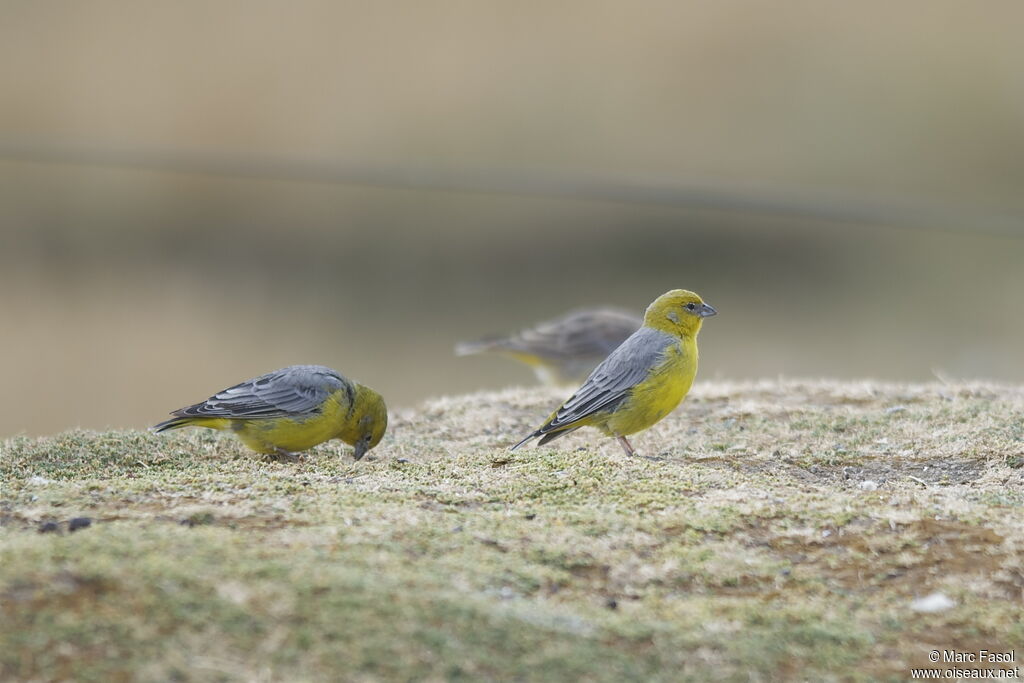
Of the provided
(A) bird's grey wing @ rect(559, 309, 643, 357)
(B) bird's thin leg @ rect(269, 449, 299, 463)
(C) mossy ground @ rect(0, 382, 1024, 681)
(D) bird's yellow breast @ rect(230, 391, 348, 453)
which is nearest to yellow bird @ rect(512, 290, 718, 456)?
(C) mossy ground @ rect(0, 382, 1024, 681)

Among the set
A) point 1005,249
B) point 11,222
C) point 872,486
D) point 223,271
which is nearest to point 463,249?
point 223,271

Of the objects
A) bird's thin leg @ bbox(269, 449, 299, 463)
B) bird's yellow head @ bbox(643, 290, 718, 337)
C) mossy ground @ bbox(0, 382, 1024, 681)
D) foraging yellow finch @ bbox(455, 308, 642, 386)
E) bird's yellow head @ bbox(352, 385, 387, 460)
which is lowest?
mossy ground @ bbox(0, 382, 1024, 681)

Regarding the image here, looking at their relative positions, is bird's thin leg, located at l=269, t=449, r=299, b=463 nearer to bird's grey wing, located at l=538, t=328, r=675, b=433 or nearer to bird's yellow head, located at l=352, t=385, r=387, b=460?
bird's yellow head, located at l=352, t=385, r=387, b=460

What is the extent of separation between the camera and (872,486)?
462 centimetres

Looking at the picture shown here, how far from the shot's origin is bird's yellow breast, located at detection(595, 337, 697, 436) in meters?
5.25

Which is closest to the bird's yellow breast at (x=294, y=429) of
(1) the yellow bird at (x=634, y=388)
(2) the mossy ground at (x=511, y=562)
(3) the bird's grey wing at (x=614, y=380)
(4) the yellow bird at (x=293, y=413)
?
(4) the yellow bird at (x=293, y=413)

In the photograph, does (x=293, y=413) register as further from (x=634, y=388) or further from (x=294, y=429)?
(x=634, y=388)


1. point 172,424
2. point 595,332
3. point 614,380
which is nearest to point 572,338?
point 595,332

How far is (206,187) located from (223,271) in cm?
139

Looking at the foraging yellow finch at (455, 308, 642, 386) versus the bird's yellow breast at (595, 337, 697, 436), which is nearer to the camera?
the bird's yellow breast at (595, 337, 697, 436)

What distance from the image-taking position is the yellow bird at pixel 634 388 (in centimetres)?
524

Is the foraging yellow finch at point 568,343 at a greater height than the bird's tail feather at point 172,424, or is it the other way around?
the foraging yellow finch at point 568,343

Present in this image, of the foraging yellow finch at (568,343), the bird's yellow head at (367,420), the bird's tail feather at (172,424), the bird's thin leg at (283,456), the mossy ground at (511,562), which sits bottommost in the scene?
the mossy ground at (511,562)

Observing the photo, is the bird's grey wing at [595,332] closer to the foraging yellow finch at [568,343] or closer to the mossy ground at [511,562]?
the foraging yellow finch at [568,343]
